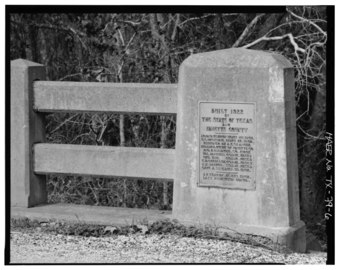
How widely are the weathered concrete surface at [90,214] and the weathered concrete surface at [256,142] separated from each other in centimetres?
51

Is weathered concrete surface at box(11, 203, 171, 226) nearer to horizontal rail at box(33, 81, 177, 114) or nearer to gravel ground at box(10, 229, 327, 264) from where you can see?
gravel ground at box(10, 229, 327, 264)

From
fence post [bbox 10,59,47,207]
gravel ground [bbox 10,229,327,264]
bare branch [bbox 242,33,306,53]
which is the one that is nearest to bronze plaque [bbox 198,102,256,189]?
gravel ground [bbox 10,229,327,264]

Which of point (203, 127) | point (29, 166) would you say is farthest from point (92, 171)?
point (203, 127)

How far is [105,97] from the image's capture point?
8.91 meters

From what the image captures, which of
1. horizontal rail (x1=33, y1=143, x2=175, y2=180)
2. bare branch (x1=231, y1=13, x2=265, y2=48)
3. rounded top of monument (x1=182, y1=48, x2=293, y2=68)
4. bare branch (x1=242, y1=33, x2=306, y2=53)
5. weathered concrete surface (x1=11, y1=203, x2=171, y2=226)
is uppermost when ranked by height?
bare branch (x1=231, y1=13, x2=265, y2=48)

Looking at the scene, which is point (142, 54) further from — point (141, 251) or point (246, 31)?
point (141, 251)

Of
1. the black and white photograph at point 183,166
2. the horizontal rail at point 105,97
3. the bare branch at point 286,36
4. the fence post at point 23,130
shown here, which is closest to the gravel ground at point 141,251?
the black and white photograph at point 183,166

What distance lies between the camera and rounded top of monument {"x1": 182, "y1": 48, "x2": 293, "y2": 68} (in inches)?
319

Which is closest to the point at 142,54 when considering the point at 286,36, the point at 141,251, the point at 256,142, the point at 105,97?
the point at 286,36

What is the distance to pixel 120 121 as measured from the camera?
12.7 metres

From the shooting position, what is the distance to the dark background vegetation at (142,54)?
1245 centimetres

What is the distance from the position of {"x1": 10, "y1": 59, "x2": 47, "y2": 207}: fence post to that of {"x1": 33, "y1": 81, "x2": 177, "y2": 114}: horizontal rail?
0.35 ft

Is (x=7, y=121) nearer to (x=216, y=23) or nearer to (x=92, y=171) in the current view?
(x=92, y=171)

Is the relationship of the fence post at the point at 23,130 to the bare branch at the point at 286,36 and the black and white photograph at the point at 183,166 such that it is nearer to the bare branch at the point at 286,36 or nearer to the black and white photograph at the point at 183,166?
the black and white photograph at the point at 183,166
